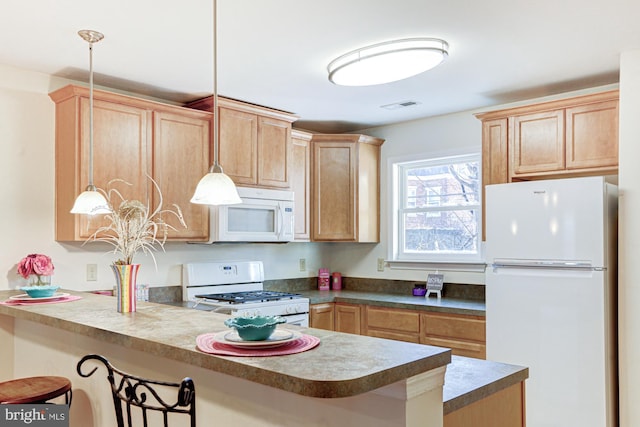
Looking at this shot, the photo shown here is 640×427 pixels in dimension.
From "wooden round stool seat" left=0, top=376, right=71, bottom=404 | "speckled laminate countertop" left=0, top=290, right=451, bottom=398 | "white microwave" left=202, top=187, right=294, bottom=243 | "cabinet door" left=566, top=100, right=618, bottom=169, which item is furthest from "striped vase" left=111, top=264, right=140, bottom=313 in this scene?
"cabinet door" left=566, top=100, right=618, bottom=169

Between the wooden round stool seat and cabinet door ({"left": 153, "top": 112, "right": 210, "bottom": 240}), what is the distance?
1.46 m

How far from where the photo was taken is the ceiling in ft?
7.97

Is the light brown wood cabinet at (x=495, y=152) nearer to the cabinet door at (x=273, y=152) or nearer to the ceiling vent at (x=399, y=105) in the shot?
the ceiling vent at (x=399, y=105)

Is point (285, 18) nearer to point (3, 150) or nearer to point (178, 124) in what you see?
point (178, 124)

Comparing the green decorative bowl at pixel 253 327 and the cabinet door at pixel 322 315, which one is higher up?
the green decorative bowl at pixel 253 327

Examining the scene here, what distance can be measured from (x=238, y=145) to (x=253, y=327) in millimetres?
2578

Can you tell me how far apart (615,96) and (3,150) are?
376cm

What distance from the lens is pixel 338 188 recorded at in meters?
4.73

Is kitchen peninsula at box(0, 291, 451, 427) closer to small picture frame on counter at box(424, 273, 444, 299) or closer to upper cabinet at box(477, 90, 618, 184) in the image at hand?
upper cabinet at box(477, 90, 618, 184)

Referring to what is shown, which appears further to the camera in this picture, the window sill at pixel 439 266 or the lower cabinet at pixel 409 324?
the window sill at pixel 439 266

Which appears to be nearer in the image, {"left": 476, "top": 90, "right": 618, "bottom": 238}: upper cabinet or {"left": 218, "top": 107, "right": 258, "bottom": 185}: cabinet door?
{"left": 476, "top": 90, "right": 618, "bottom": 238}: upper cabinet

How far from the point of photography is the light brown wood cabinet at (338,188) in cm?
470

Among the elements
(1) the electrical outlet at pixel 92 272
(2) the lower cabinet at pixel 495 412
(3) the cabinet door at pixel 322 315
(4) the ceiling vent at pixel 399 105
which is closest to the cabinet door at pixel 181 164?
(1) the electrical outlet at pixel 92 272

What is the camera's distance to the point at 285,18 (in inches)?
99.9
